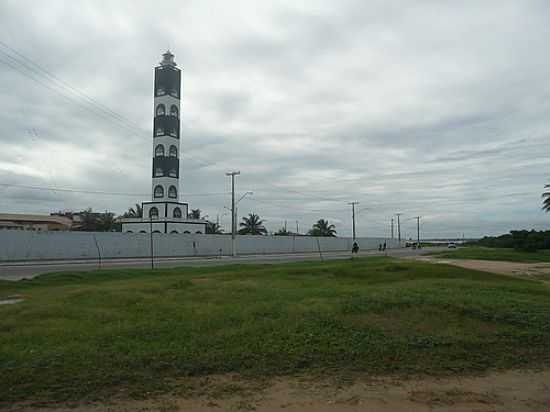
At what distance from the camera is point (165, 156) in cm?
6556

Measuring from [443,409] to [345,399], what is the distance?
1.04m

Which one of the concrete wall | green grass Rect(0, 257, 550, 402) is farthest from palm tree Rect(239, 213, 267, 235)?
green grass Rect(0, 257, 550, 402)

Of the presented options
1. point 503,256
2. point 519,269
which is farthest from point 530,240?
point 519,269

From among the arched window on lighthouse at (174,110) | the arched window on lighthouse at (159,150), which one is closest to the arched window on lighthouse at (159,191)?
the arched window on lighthouse at (159,150)

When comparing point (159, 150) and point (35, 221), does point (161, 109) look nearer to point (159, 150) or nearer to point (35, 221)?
point (159, 150)

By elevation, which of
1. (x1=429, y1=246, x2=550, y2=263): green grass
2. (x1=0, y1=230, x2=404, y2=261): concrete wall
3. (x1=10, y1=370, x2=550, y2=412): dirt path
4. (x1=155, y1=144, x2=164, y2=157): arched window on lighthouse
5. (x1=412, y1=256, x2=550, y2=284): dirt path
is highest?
(x1=155, y1=144, x2=164, y2=157): arched window on lighthouse

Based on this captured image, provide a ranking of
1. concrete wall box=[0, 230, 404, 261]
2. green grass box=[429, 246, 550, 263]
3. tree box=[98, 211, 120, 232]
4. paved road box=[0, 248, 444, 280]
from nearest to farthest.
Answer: paved road box=[0, 248, 444, 280] → concrete wall box=[0, 230, 404, 261] → green grass box=[429, 246, 550, 263] → tree box=[98, 211, 120, 232]

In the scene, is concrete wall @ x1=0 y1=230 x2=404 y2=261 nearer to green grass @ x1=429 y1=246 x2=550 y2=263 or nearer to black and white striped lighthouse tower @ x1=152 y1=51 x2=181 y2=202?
black and white striped lighthouse tower @ x1=152 y1=51 x2=181 y2=202

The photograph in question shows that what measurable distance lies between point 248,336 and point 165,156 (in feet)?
196

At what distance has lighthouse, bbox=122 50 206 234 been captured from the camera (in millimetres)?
65188

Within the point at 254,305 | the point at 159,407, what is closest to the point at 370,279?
the point at 254,305

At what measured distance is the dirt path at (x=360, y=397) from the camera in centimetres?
533

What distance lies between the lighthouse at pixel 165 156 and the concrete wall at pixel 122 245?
1011 cm

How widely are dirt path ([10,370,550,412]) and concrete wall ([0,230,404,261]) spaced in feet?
118
